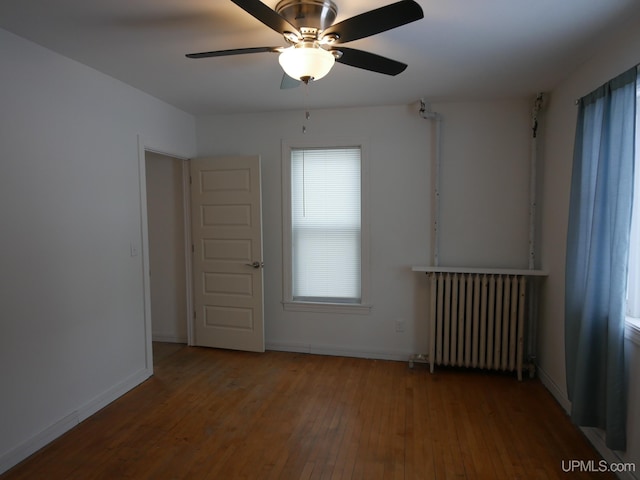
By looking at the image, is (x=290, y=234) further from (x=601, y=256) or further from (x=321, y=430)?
(x=601, y=256)

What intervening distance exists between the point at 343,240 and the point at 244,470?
2236 millimetres

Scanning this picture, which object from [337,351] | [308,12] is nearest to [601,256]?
[308,12]

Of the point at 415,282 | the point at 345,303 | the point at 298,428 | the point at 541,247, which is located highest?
the point at 541,247

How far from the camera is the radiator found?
10.8 feet

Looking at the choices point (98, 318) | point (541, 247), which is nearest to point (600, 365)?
point (541, 247)

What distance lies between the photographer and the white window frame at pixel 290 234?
3.70 meters

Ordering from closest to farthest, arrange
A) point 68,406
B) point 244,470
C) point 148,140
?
point 244,470
point 68,406
point 148,140

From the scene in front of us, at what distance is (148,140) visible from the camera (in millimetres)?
3318

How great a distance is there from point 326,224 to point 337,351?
1309mm

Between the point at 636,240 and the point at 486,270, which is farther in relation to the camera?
the point at 486,270

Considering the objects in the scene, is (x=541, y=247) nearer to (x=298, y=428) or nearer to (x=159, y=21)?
(x=298, y=428)

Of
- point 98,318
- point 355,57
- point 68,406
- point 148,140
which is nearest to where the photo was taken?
point 355,57

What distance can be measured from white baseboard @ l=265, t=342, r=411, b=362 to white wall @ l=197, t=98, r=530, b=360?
1 centimetres

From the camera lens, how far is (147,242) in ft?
10.8
